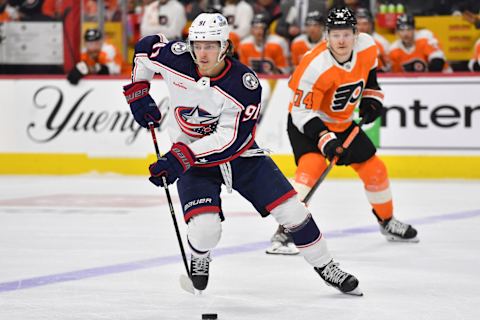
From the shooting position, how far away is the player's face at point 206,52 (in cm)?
395

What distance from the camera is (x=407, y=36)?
985 cm

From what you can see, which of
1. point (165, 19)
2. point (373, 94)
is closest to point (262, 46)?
point (165, 19)

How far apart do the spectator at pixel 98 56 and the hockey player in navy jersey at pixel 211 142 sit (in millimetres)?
5866

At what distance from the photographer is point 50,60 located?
33.4 feet

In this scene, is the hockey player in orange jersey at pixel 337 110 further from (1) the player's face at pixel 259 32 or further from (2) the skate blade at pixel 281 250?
(1) the player's face at pixel 259 32

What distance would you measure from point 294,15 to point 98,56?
77.4 inches

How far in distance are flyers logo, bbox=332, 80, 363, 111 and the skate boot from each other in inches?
68.3

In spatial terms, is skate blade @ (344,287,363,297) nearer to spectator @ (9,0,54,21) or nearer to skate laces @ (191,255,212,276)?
skate laces @ (191,255,212,276)

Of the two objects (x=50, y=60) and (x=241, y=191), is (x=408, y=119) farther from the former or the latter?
Result: (x=241, y=191)

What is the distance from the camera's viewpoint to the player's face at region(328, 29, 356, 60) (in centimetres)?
548

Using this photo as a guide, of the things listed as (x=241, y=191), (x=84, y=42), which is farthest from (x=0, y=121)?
(x=241, y=191)

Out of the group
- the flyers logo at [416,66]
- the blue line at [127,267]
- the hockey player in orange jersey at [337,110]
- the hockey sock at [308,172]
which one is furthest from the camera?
the flyers logo at [416,66]

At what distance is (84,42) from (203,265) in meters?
6.54

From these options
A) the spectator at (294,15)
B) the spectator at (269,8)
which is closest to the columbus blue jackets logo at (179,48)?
the spectator at (294,15)
